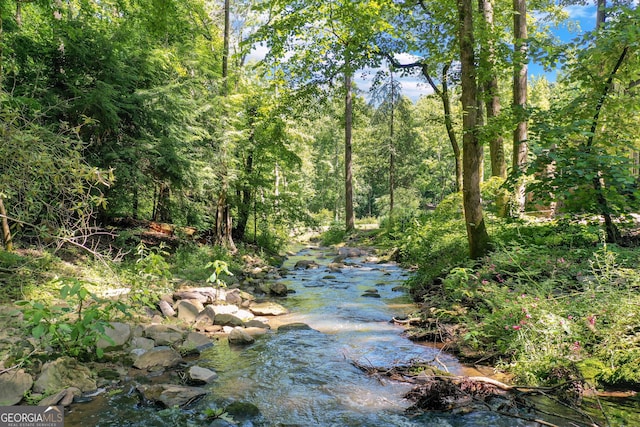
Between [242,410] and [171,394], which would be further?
[171,394]

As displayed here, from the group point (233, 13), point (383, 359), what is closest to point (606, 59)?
point (383, 359)

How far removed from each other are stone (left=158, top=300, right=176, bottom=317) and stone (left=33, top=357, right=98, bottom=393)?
2461 millimetres

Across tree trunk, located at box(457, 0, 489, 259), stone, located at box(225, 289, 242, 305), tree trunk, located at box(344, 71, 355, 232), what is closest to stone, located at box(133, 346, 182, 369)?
stone, located at box(225, 289, 242, 305)

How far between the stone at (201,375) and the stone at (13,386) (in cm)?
158

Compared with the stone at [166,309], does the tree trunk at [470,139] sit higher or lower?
higher

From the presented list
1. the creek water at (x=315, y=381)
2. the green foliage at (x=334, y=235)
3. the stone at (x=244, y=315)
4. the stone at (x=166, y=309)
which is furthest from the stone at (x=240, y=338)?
the green foliage at (x=334, y=235)

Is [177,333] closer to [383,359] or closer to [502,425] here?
[383,359]

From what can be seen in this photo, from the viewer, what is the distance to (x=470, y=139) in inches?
296

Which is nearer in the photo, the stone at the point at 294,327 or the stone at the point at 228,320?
the stone at the point at 294,327

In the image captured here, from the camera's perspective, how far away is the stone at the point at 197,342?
571cm

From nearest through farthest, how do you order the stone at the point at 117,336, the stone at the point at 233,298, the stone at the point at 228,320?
the stone at the point at 117,336, the stone at the point at 228,320, the stone at the point at 233,298

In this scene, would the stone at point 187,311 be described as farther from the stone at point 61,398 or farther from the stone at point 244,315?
the stone at point 61,398

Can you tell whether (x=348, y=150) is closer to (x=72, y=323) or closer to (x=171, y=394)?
(x=72, y=323)

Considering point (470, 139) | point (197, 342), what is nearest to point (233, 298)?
point (197, 342)
